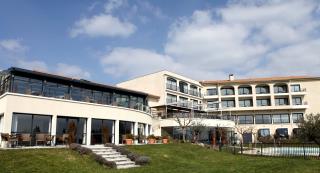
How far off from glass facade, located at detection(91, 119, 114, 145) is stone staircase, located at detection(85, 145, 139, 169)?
6707mm

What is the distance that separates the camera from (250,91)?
73.7 meters

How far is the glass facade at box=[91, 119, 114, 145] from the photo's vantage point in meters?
32.7

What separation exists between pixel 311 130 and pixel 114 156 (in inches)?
690

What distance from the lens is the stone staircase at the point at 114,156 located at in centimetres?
2212

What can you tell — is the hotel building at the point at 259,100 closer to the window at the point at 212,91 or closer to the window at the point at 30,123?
the window at the point at 212,91

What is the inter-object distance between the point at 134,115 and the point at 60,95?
10.9 m

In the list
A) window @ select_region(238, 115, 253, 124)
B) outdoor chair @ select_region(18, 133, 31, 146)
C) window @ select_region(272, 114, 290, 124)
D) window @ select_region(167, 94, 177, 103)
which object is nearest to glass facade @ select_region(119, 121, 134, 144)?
outdoor chair @ select_region(18, 133, 31, 146)

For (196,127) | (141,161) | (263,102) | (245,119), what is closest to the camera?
(141,161)

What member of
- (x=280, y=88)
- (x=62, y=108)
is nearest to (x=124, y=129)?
(x=62, y=108)

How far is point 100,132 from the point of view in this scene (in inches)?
1318

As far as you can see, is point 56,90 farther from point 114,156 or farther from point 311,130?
point 311,130

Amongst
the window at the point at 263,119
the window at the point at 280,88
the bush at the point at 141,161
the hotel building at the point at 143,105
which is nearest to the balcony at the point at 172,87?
the hotel building at the point at 143,105

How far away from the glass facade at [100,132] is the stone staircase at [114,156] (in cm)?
671

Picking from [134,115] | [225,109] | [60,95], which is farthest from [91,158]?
[225,109]
